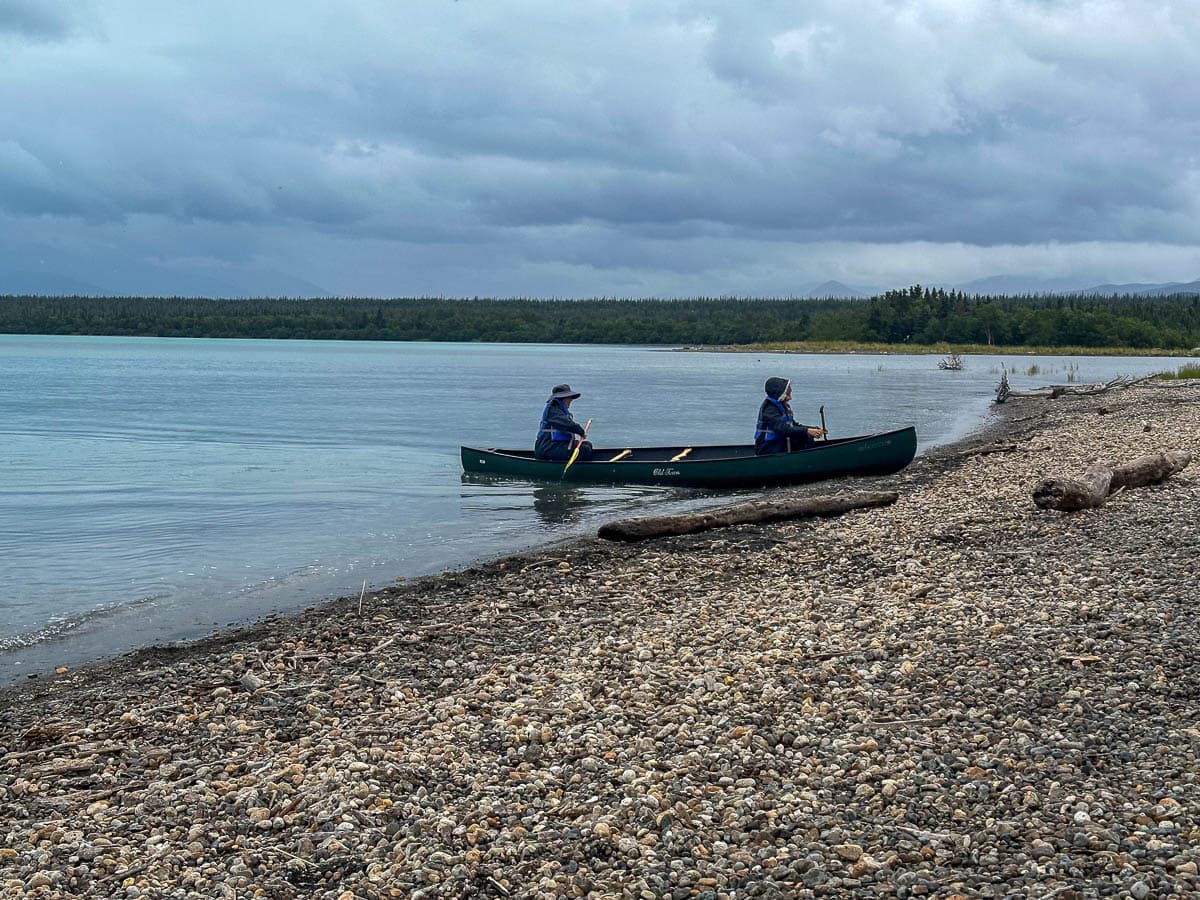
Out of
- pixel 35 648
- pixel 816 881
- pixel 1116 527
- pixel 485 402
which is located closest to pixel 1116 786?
pixel 816 881

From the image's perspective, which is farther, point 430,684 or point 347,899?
point 430,684

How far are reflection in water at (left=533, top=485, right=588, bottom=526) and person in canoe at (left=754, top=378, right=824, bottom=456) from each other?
156 inches

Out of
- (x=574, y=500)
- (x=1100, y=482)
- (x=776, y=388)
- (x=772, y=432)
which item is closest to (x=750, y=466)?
(x=772, y=432)

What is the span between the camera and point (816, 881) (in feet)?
16.4

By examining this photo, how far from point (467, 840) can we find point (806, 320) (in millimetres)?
166739

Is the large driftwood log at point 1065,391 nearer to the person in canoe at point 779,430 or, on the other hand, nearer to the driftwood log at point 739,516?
the person in canoe at point 779,430

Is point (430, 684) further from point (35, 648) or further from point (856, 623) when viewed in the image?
point (35, 648)

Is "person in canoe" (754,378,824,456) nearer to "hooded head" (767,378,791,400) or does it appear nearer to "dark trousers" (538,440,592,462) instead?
"hooded head" (767,378,791,400)

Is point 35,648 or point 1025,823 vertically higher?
point 1025,823

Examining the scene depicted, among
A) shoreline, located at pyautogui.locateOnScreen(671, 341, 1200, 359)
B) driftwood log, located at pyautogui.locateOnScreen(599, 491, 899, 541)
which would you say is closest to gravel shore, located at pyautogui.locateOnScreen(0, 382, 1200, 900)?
driftwood log, located at pyautogui.locateOnScreen(599, 491, 899, 541)

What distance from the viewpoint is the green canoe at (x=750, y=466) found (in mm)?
21906

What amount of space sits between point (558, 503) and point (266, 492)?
6933mm

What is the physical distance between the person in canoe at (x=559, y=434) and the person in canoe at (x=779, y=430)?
152 inches

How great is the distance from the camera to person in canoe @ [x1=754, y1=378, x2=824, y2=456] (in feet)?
72.2
